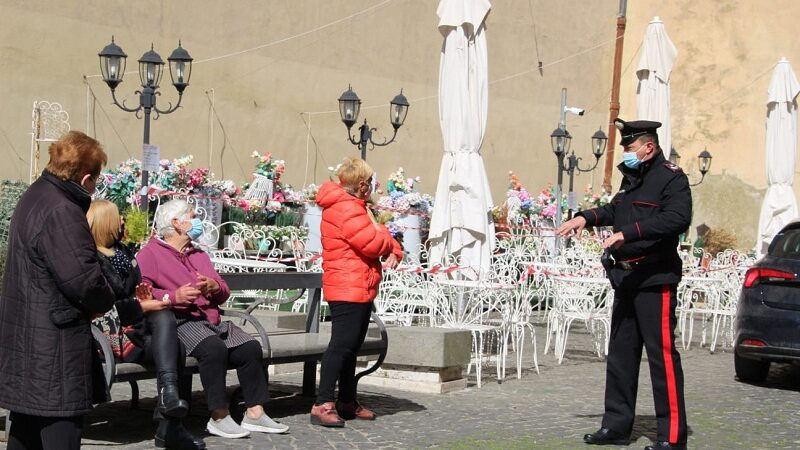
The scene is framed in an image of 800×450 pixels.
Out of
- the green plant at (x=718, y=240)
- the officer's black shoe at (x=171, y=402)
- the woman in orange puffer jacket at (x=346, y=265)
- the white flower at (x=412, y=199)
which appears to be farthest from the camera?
Answer: the green plant at (x=718, y=240)

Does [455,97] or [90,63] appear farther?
[90,63]

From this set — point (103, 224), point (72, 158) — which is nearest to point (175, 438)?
point (103, 224)

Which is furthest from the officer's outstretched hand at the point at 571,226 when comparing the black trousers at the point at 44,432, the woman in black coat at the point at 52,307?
the black trousers at the point at 44,432

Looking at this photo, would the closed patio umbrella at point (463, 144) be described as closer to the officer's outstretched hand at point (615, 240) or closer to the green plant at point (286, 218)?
the green plant at point (286, 218)

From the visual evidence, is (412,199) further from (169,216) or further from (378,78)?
(169,216)

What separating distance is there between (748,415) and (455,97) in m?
5.58

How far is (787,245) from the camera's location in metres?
10.1

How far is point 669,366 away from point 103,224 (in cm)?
309

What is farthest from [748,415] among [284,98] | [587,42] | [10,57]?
[587,42]

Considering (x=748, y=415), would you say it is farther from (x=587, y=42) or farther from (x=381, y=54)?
(x=587, y=42)

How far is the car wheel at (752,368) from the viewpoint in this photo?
10.3m

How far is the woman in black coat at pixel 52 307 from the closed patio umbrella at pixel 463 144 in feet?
26.0

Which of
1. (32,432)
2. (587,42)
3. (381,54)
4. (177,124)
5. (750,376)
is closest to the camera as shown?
(32,432)

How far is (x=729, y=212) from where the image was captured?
30.9 m
